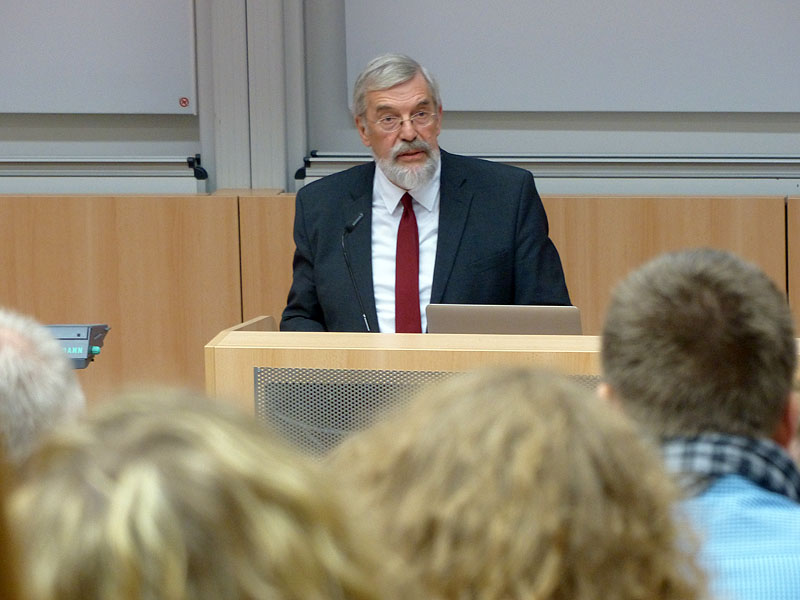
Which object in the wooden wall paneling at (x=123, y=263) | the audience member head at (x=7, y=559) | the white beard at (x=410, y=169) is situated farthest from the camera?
the wooden wall paneling at (x=123, y=263)

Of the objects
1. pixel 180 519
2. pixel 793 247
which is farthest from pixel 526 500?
pixel 793 247

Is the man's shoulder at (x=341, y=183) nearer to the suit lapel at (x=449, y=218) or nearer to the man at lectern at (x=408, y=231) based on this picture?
the man at lectern at (x=408, y=231)

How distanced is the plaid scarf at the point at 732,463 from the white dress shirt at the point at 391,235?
2.11m

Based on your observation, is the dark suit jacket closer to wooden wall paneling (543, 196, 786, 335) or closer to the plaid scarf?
wooden wall paneling (543, 196, 786, 335)

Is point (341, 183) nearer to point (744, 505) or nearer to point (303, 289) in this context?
point (303, 289)

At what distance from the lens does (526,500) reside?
0.79m

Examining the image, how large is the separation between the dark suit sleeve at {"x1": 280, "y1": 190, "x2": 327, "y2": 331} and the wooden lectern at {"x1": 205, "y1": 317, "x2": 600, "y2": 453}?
1083 mm

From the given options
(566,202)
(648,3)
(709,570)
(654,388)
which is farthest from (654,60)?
(709,570)

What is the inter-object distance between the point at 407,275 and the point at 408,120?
50 centimetres

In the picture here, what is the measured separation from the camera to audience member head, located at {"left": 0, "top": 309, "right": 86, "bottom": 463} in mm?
1302

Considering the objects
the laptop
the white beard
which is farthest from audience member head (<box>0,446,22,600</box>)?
the white beard

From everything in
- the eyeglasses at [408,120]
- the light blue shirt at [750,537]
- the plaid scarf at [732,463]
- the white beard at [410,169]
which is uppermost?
the eyeglasses at [408,120]

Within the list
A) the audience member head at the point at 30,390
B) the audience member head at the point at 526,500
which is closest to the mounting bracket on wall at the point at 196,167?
the audience member head at the point at 30,390

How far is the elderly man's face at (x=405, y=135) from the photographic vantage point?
3443 millimetres
